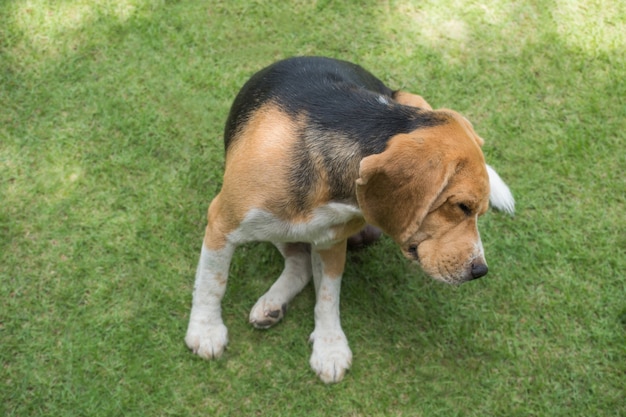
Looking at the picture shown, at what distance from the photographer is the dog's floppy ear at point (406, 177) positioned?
10.9 feet

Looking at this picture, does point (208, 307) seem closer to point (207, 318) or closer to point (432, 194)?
point (207, 318)

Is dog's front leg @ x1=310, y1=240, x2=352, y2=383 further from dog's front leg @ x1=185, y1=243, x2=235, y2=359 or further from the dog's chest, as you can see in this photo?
dog's front leg @ x1=185, y1=243, x2=235, y2=359

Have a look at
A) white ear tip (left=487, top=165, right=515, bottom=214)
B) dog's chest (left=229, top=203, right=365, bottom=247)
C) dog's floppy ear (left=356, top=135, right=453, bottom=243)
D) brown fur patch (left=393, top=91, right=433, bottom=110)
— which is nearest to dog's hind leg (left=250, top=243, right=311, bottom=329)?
dog's chest (left=229, top=203, right=365, bottom=247)

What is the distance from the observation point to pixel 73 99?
5.83 m

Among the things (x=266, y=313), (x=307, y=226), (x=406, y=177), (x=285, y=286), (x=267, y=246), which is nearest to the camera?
(x=406, y=177)

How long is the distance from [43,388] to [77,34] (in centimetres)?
339

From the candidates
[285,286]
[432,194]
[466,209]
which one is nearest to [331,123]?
[432,194]

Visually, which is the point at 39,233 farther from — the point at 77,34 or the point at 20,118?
the point at 77,34

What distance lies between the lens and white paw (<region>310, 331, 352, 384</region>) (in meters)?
4.77

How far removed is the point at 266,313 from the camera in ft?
15.9

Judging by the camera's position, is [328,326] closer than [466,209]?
No

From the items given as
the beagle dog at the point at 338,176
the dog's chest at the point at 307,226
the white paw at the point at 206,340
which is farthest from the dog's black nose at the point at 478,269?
the white paw at the point at 206,340

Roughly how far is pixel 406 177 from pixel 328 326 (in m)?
1.91

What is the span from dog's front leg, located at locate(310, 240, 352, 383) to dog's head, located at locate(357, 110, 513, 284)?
3.37 ft
